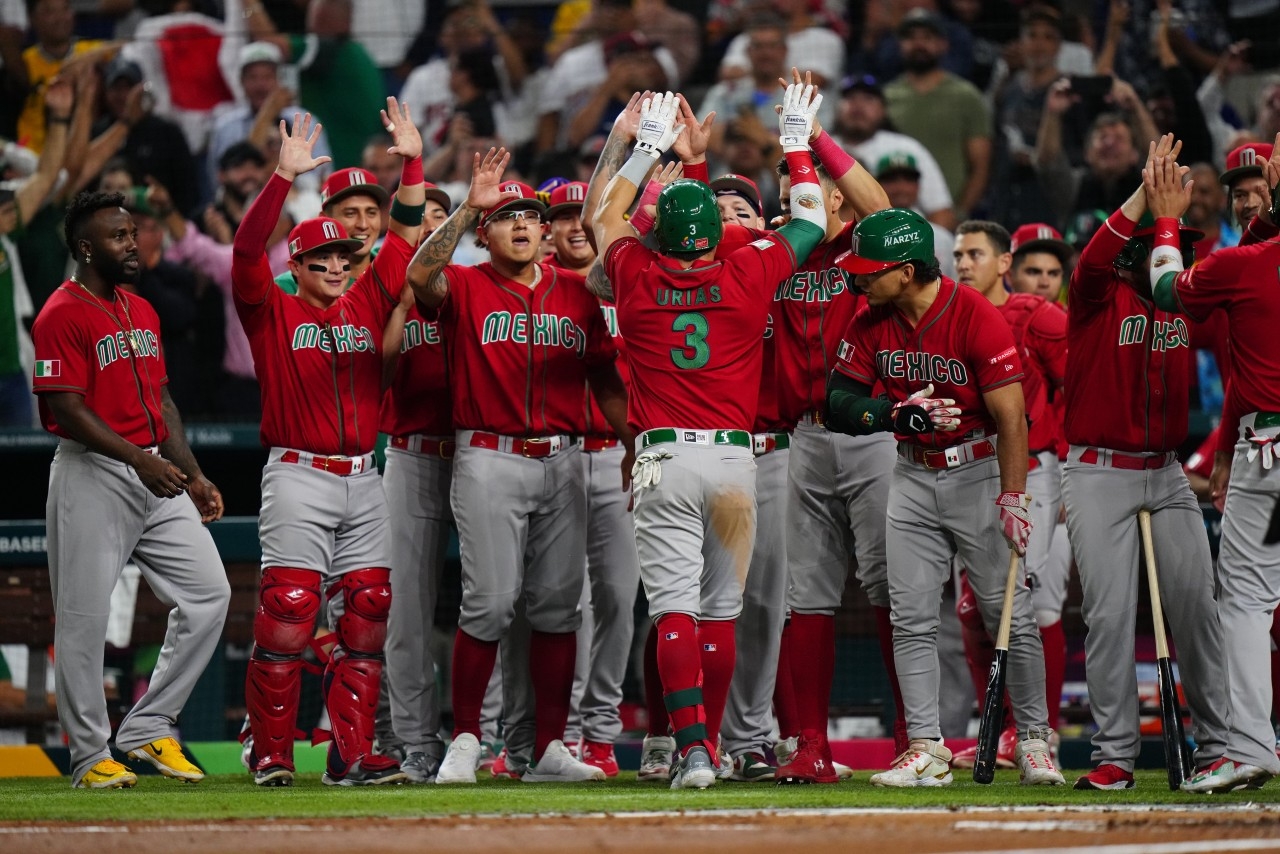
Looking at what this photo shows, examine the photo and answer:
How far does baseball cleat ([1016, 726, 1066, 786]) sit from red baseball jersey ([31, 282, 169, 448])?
3.32 meters

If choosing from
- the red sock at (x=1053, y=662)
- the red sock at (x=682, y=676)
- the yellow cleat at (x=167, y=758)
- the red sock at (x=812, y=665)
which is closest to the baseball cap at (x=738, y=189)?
the red sock at (x=812, y=665)

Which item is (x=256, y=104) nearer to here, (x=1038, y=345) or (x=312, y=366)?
(x=312, y=366)

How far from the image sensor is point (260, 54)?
10758 mm

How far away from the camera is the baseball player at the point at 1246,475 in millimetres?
4973

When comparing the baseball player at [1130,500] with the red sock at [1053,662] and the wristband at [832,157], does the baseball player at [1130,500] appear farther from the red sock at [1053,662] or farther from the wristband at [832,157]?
the red sock at [1053,662]

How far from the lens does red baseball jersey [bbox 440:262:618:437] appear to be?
5.88 m

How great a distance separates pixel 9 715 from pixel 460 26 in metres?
5.60

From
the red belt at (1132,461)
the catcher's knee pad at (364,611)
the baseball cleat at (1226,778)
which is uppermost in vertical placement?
the red belt at (1132,461)

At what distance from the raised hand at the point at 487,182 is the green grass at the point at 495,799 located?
2.05m

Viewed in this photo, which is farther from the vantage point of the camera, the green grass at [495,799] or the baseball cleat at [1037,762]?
the baseball cleat at [1037,762]

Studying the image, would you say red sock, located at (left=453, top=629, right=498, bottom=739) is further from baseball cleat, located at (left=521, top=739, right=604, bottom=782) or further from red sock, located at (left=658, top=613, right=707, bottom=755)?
red sock, located at (left=658, top=613, right=707, bottom=755)

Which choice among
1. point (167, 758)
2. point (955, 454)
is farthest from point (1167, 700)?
point (167, 758)

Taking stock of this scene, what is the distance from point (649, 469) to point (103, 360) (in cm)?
210

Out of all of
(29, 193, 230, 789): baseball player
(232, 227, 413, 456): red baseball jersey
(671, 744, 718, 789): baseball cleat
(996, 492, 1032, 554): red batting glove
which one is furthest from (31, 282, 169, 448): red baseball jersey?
(996, 492, 1032, 554): red batting glove
